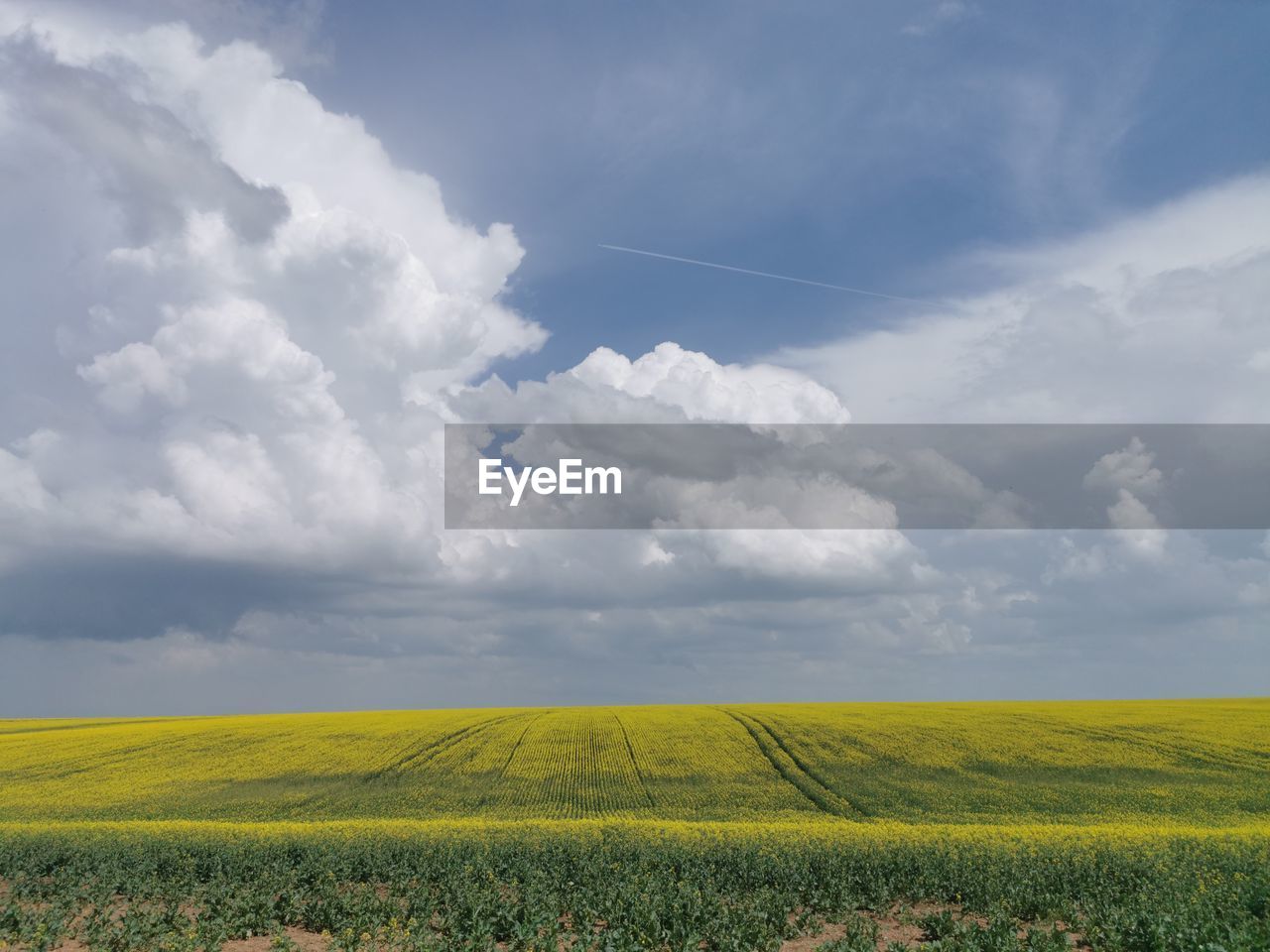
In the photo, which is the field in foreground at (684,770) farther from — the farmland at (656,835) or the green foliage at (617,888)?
the green foliage at (617,888)

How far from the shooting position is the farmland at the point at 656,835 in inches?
890

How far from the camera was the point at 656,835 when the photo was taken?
3422cm

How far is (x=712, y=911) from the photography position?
22.7 metres

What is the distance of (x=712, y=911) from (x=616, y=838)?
1089cm

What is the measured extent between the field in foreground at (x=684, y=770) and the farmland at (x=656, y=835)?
0.95 feet

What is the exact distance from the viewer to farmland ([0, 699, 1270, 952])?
2259 cm

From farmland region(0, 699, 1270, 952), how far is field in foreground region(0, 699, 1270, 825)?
29 cm

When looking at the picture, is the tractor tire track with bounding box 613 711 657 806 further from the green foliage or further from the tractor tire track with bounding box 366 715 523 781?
the green foliage

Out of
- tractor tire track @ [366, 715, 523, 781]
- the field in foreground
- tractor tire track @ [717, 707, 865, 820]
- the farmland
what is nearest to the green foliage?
the farmland

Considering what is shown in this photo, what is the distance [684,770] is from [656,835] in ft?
68.2

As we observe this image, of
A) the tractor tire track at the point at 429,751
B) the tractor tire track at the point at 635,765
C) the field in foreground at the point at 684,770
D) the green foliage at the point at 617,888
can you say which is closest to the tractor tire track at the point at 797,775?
the field in foreground at the point at 684,770

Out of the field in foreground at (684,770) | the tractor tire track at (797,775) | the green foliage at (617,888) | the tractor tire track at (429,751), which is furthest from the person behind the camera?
the tractor tire track at (429,751)

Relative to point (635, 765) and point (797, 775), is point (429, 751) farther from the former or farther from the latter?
point (797, 775)

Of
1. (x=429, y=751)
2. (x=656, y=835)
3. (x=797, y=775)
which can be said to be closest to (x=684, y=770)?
(x=797, y=775)
